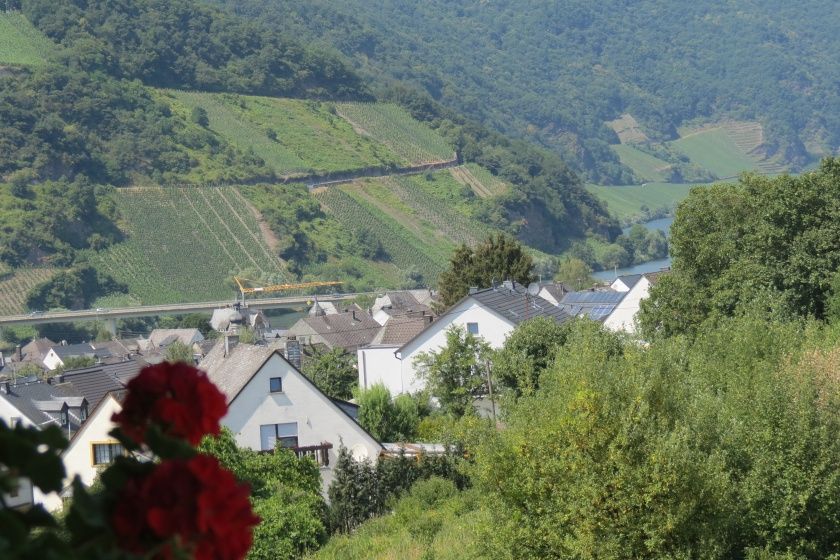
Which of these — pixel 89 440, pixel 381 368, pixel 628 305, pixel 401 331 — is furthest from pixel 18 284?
pixel 89 440

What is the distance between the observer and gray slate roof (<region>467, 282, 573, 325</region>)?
5106 cm

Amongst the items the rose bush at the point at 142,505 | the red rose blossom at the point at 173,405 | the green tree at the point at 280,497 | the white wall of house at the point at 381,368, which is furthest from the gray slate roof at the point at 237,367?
the rose bush at the point at 142,505

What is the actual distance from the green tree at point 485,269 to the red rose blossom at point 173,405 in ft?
205

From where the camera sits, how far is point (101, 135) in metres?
199

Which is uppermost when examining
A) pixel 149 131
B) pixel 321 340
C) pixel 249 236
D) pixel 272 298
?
pixel 149 131

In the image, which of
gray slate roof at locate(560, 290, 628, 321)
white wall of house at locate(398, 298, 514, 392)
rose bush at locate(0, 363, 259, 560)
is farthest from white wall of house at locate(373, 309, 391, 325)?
rose bush at locate(0, 363, 259, 560)

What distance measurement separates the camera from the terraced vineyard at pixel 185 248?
144 m

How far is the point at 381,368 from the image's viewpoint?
176ft

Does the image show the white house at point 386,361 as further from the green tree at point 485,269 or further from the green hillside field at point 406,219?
the green hillside field at point 406,219

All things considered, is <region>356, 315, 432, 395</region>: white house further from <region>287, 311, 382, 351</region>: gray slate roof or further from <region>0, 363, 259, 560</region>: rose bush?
<region>0, 363, 259, 560</region>: rose bush

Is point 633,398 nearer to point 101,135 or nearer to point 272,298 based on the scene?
point 272,298

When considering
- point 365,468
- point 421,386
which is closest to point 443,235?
point 421,386

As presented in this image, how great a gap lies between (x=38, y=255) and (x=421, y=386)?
112951mm

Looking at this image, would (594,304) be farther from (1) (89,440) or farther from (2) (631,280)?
(1) (89,440)
